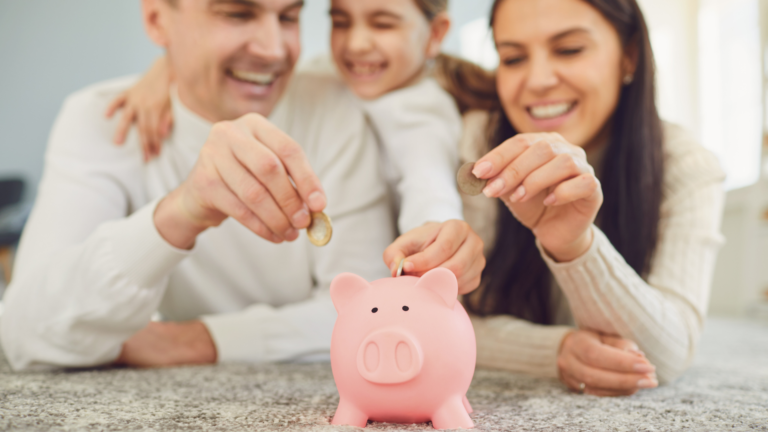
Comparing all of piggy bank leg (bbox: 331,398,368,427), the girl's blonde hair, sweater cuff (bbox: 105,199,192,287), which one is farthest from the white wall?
piggy bank leg (bbox: 331,398,368,427)

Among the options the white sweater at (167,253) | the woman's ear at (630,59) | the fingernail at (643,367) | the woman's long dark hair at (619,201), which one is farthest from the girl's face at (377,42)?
the fingernail at (643,367)

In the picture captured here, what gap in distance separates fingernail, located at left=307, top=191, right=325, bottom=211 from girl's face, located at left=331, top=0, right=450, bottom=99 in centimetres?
65

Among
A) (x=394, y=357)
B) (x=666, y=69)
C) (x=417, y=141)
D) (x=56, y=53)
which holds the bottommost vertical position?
(x=394, y=357)

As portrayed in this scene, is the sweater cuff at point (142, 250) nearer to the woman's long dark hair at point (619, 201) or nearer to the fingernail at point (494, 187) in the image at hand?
the fingernail at point (494, 187)

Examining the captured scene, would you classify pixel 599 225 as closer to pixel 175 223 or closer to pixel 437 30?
pixel 437 30

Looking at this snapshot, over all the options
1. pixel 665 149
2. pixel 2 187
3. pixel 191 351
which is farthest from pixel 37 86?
pixel 665 149

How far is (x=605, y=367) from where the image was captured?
2.91 feet

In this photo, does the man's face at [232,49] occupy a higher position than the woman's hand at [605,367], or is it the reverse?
the man's face at [232,49]

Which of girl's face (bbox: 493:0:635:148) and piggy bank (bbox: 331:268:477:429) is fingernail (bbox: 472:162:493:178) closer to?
piggy bank (bbox: 331:268:477:429)

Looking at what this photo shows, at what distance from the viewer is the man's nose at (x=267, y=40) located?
3.94 feet

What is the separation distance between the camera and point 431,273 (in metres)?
0.67

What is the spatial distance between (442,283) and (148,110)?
0.97 meters

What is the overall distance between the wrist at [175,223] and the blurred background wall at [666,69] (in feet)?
3.07

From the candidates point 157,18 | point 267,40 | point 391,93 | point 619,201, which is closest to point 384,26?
point 391,93
